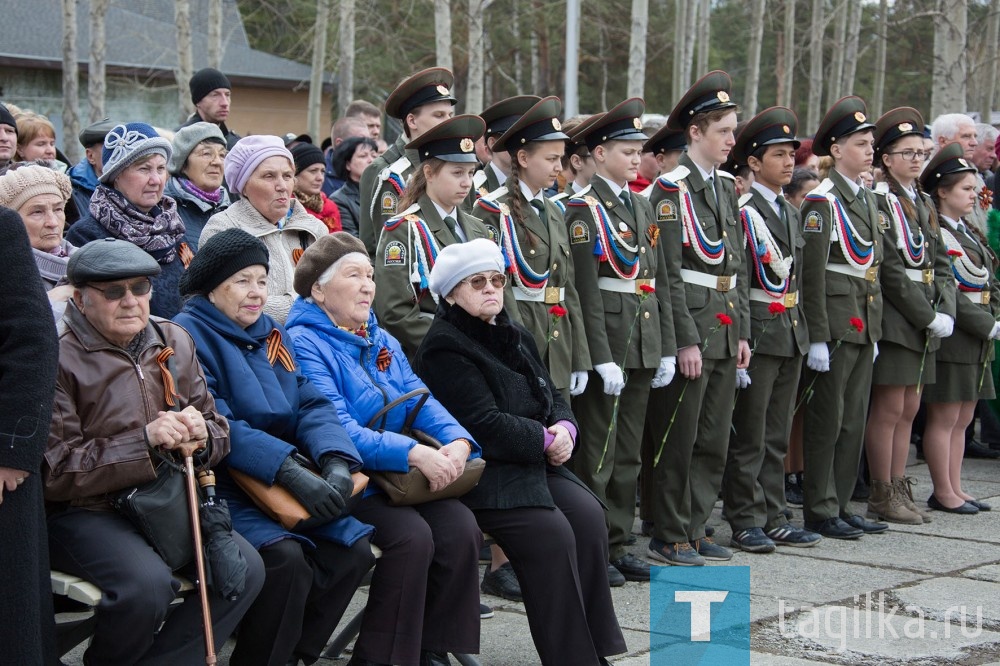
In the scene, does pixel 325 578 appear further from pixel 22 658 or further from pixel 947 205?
pixel 947 205

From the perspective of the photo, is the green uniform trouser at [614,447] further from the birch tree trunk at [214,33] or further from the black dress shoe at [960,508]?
the birch tree trunk at [214,33]

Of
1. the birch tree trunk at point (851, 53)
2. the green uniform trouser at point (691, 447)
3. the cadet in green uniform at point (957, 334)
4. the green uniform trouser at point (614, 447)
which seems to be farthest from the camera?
the birch tree trunk at point (851, 53)

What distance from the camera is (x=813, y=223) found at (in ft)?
24.3

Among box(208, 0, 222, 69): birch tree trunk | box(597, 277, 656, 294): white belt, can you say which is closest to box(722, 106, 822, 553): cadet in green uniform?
box(597, 277, 656, 294): white belt

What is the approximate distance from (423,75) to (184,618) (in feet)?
11.6

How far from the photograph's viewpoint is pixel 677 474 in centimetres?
670

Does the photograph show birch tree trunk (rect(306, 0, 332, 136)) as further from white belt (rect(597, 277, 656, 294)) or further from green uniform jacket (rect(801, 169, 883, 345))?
white belt (rect(597, 277, 656, 294))

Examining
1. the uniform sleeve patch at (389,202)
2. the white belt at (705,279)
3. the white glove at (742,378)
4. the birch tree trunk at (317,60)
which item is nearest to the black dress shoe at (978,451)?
the white glove at (742,378)

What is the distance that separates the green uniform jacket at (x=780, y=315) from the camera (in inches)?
280

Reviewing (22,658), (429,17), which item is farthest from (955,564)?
(429,17)

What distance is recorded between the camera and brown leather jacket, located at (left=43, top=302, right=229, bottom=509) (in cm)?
403

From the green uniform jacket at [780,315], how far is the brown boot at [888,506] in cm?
119

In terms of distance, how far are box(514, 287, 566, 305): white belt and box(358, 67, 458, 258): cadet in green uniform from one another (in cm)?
98

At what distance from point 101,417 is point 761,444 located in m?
4.04
